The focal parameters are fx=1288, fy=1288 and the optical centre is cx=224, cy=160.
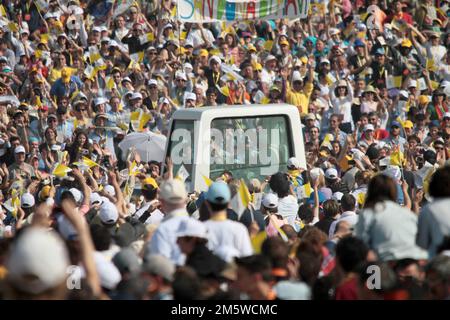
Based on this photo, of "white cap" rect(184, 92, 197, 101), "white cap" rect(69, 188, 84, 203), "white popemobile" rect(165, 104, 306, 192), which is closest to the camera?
"white cap" rect(69, 188, 84, 203)

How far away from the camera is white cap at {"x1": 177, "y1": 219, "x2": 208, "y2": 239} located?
7.70 m

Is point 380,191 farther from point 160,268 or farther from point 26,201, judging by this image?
point 26,201

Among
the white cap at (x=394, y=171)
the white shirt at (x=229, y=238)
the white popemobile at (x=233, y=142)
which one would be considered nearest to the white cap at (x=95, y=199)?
the white popemobile at (x=233, y=142)

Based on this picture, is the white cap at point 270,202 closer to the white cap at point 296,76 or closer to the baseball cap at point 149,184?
the baseball cap at point 149,184

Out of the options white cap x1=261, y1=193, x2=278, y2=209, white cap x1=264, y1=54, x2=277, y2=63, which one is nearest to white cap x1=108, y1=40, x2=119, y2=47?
white cap x1=264, y1=54, x2=277, y2=63

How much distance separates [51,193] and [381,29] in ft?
34.1

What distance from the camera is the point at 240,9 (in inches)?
672

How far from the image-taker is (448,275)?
277 inches

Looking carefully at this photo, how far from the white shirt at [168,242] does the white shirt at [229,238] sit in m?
0.23

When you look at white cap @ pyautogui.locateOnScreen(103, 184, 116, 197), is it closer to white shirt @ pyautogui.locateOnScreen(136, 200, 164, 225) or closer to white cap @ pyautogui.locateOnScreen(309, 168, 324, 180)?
white shirt @ pyautogui.locateOnScreen(136, 200, 164, 225)

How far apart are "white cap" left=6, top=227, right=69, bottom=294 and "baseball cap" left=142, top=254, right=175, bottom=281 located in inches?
72.9
